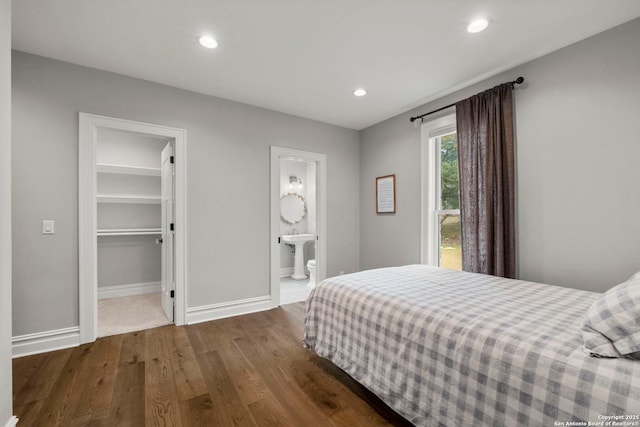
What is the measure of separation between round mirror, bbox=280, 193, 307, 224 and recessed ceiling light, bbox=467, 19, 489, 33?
4002 mm

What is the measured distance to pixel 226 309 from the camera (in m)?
3.21

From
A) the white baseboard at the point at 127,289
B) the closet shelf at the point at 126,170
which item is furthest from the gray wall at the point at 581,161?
the white baseboard at the point at 127,289

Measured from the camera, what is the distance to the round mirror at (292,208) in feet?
17.8

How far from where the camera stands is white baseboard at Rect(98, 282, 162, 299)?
13.0 ft

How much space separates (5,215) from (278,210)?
2436 mm

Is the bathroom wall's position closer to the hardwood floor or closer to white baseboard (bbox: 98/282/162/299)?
white baseboard (bbox: 98/282/162/299)

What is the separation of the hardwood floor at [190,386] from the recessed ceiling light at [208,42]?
2.53m

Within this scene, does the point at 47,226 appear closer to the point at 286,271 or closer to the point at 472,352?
the point at 472,352

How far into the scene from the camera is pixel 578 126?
2152 millimetres

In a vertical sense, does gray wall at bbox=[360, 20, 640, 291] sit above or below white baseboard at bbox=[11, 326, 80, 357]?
above

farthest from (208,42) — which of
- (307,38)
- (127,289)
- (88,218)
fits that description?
(127,289)

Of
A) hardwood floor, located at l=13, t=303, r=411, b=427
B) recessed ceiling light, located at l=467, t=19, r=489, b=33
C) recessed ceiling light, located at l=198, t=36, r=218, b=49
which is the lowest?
hardwood floor, located at l=13, t=303, r=411, b=427

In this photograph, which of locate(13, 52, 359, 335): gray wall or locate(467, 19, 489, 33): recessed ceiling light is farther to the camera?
locate(13, 52, 359, 335): gray wall

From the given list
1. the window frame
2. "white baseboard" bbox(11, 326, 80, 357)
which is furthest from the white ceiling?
"white baseboard" bbox(11, 326, 80, 357)
